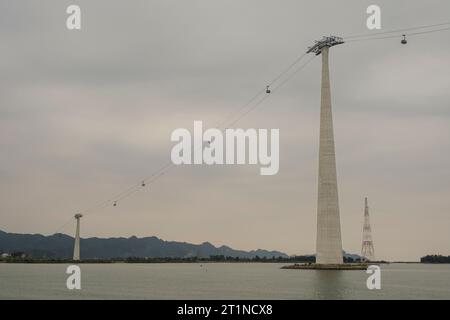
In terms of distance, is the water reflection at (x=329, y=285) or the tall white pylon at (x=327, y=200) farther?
the tall white pylon at (x=327, y=200)

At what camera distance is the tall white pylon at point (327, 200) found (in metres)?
132

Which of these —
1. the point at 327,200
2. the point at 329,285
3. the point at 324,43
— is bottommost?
the point at 329,285

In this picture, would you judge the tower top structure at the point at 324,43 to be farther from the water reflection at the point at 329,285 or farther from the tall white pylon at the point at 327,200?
the water reflection at the point at 329,285

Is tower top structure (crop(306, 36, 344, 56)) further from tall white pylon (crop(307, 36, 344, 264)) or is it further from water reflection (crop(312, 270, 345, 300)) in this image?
water reflection (crop(312, 270, 345, 300))

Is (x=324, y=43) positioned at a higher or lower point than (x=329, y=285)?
higher

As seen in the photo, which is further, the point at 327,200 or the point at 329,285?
the point at 327,200

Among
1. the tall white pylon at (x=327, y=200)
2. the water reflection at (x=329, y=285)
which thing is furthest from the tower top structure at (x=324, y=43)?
the water reflection at (x=329, y=285)

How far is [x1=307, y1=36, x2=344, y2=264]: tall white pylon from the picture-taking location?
13212 centimetres

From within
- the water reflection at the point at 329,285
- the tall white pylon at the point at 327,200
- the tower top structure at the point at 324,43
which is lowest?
the water reflection at the point at 329,285

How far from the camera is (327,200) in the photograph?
132375 mm
